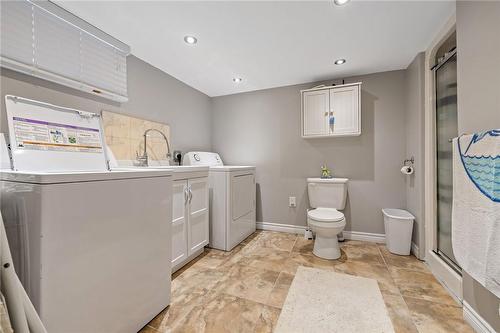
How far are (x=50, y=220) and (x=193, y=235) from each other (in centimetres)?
131

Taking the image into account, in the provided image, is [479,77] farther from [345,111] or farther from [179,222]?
[179,222]

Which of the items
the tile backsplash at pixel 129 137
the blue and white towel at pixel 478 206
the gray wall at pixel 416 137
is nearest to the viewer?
the blue and white towel at pixel 478 206

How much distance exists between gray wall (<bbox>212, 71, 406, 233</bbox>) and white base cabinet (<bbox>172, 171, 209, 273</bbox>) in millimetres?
1157

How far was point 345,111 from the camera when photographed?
2.47 meters

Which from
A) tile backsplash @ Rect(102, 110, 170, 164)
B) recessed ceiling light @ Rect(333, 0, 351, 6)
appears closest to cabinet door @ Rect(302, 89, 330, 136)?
recessed ceiling light @ Rect(333, 0, 351, 6)

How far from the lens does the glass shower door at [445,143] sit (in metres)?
1.72

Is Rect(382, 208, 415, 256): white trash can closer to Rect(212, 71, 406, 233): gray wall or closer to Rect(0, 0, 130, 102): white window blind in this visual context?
Rect(212, 71, 406, 233): gray wall

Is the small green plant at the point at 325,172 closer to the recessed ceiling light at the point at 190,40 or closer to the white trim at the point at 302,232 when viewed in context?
the white trim at the point at 302,232

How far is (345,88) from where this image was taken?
2449 millimetres

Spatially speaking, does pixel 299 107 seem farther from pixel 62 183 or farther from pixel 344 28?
pixel 62 183

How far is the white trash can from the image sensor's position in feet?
7.00

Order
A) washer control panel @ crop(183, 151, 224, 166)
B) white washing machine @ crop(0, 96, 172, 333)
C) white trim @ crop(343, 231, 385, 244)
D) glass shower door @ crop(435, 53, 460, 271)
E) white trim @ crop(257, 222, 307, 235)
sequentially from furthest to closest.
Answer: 1. white trim @ crop(257, 222, 307, 235)
2. washer control panel @ crop(183, 151, 224, 166)
3. white trim @ crop(343, 231, 385, 244)
4. glass shower door @ crop(435, 53, 460, 271)
5. white washing machine @ crop(0, 96, 172, 333)

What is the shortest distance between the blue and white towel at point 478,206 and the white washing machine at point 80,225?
5.97 ft

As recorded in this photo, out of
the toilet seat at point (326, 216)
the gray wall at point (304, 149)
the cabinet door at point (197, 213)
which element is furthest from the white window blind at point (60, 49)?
the toilet seat at point (326, 216)
